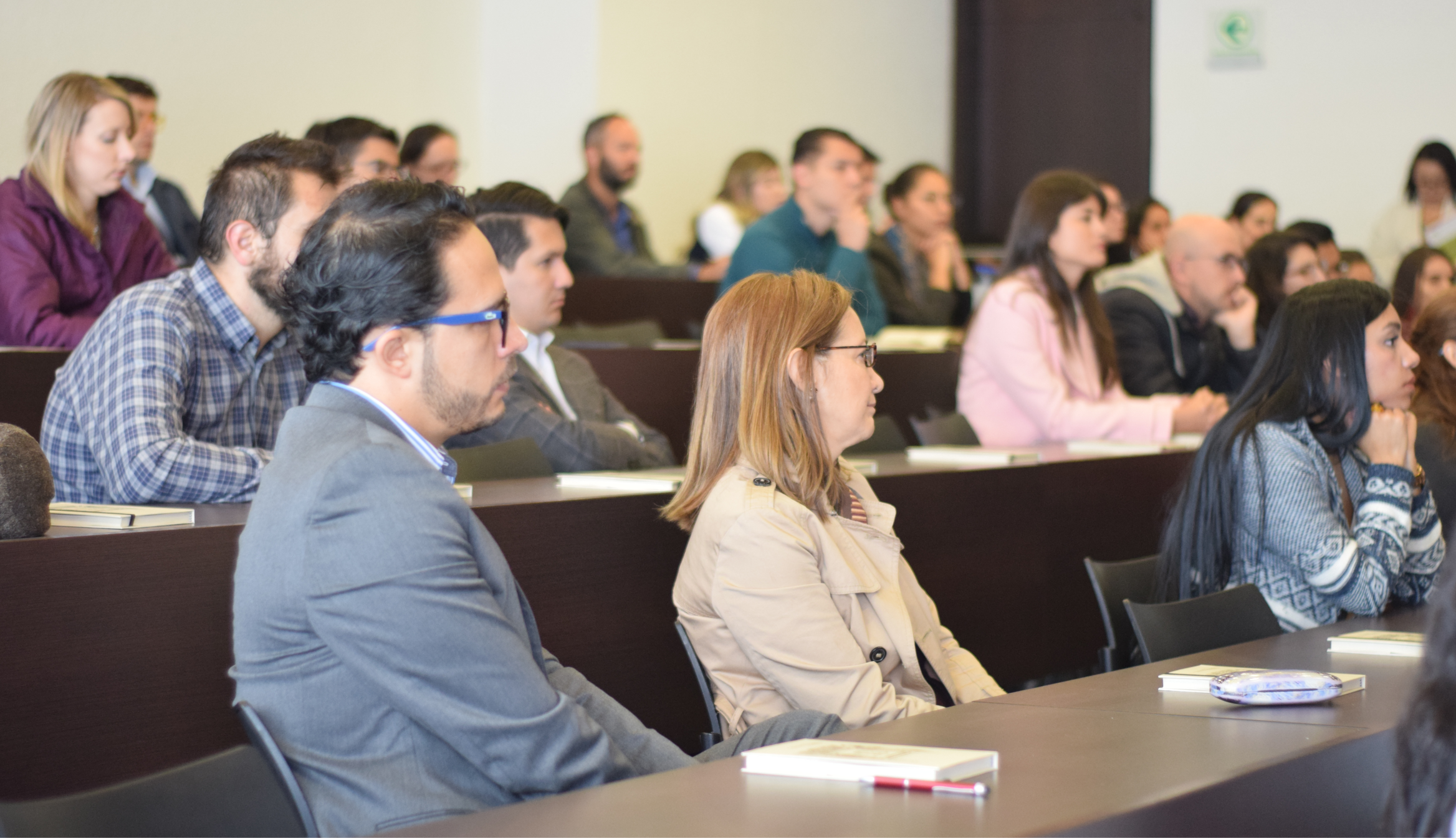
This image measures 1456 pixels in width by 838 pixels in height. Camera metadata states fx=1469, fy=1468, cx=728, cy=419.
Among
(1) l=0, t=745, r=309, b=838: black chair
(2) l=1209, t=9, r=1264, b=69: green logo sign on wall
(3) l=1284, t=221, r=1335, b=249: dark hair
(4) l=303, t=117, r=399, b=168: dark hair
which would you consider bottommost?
(1) l=0, t=745, r=309, b=838: black chair

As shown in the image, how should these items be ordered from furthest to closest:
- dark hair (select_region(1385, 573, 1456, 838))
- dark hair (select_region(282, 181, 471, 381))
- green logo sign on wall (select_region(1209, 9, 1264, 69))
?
1. green logo sign on wall (select_region(1209, 9, 1264, 69))
2. dark hair (select_region(282, 181, 471, 381))
3. dark hair (select_region(1385, 573, 1456, 838))

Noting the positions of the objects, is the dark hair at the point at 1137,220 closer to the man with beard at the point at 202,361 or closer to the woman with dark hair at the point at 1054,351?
the woman with dark hair at the point at 1054,351

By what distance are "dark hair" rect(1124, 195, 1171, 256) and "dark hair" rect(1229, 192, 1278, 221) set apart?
362 mm

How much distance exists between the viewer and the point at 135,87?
5406 millimetres

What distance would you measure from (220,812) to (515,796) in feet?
0.94

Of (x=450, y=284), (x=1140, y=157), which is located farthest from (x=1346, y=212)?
(x=450, y=284)

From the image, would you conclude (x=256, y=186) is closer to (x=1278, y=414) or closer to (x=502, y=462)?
(x=502, y=462)

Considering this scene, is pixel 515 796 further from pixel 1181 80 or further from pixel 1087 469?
pixel 1181 80

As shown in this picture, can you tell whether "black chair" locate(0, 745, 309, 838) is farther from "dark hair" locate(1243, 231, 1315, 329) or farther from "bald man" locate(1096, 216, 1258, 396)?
"dark hair" locate(1243, 231, 1315, 329)

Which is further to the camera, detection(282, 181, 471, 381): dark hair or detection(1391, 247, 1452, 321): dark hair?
detection(1391, 247, 1452, 321): dark hair

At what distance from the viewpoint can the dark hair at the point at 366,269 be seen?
158 cm

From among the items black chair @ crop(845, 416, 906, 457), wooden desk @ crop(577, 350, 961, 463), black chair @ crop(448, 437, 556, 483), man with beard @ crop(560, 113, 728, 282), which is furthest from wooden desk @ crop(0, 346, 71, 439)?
man with beard @ crop(560, 113, 728, 282)

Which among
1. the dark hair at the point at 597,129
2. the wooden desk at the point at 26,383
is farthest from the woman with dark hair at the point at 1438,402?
the dark hair at the point at 597,129

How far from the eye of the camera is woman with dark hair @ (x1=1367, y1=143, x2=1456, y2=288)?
23.7 feet
